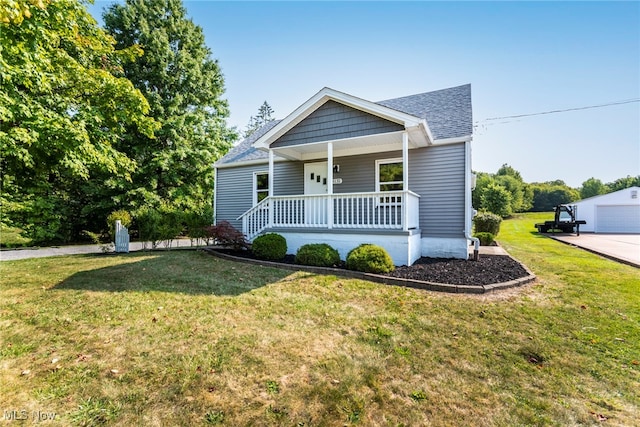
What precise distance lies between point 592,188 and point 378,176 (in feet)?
232

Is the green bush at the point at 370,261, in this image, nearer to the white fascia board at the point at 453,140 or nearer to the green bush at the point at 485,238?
the white fascia board at the point at 453,140

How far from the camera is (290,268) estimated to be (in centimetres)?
705

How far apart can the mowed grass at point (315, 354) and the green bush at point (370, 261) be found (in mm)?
720

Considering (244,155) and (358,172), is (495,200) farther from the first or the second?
(244,155)

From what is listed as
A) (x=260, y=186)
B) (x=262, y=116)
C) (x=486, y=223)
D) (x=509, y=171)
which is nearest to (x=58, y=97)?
(x=260, y=186)

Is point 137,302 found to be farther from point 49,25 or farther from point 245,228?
point 49,25

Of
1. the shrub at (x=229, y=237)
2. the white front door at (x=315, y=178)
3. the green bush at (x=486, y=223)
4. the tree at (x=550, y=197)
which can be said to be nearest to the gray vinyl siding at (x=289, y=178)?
the white front door at (x=315, y=178)

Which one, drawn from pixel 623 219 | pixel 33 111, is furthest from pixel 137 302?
pixel 623 219

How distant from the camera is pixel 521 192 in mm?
41062

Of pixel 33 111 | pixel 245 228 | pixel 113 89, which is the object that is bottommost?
pixel 245 228

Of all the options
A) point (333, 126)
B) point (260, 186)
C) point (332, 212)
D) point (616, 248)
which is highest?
point (333, 126)

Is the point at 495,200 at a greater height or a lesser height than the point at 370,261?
greater

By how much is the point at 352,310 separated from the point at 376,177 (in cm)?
621

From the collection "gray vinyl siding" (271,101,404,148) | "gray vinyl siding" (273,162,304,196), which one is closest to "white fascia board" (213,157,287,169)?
"gray vinyl siding" (273,162,304,196)
